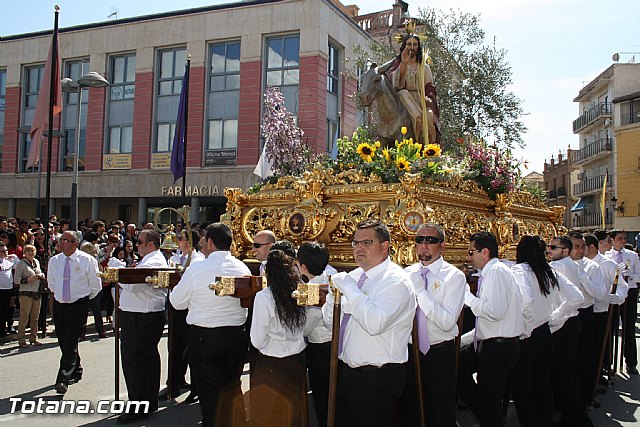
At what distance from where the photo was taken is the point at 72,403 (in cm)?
643

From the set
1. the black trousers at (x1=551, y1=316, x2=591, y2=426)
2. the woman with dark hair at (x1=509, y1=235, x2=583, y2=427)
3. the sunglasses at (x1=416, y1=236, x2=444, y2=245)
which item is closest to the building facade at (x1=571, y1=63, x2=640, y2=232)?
the black trousers at (x1=551, y1=316, x2=591, y2=426)

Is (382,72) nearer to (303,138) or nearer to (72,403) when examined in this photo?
(72,403)

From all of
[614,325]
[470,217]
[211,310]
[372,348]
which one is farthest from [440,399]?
[614,325]

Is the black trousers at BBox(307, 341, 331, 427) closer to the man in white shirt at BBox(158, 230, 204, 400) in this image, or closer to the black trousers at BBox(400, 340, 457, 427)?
the black trousers at BBox(400, 340, 457, 427)

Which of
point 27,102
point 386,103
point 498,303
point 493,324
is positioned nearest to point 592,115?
point 27,102

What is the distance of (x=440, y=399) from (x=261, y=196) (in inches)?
159

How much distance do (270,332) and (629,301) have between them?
6.82m

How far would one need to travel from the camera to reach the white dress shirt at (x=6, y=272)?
33.8 ft

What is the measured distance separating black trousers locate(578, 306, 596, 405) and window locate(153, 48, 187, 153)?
820 inches

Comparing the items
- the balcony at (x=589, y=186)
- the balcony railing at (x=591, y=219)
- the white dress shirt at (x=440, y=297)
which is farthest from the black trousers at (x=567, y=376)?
the balcony at (x=589, y=186)

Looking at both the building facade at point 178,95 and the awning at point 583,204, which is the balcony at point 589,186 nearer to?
the awning at point 583,204

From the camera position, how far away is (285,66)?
23578 mm

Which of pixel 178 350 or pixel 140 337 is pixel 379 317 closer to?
pixel 140 337

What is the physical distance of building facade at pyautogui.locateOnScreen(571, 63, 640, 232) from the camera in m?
38.3
